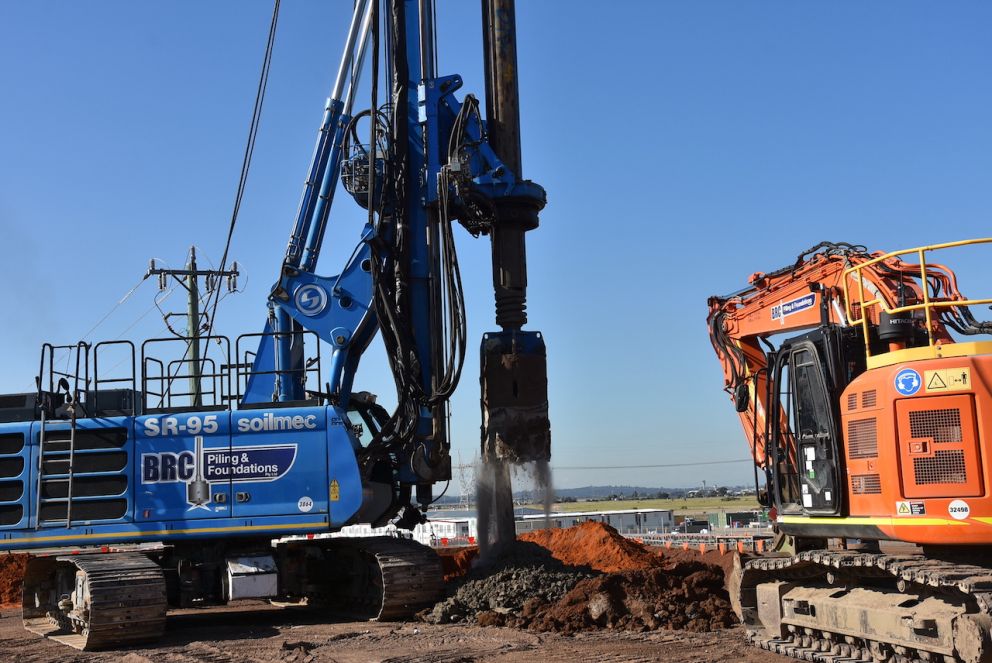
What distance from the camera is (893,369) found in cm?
873

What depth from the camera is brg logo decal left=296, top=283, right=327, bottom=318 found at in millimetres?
15922

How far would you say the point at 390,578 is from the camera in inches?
548

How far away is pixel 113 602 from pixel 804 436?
27.0 ft

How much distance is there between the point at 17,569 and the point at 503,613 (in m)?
12.5

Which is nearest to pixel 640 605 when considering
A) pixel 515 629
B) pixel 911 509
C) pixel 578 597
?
pixel 578 597

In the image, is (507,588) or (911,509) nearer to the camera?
(911,509)

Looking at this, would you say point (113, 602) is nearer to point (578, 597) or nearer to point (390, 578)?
point (390, 578)

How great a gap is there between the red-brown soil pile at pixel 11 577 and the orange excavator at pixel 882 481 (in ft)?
50.0

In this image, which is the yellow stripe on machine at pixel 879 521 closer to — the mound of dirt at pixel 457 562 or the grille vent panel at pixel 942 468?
the grille vent panel at pixel 942 468

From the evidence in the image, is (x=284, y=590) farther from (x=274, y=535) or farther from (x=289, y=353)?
(x=289, y=353)

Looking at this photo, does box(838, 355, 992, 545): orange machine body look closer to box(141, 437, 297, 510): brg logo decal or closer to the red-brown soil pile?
box(141, 437, 297, 510): brg logo decal

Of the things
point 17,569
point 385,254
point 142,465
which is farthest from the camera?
point 17,569

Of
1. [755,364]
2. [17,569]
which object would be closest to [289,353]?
[755,364]

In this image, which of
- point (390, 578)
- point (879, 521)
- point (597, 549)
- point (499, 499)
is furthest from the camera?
point (597, 549)
